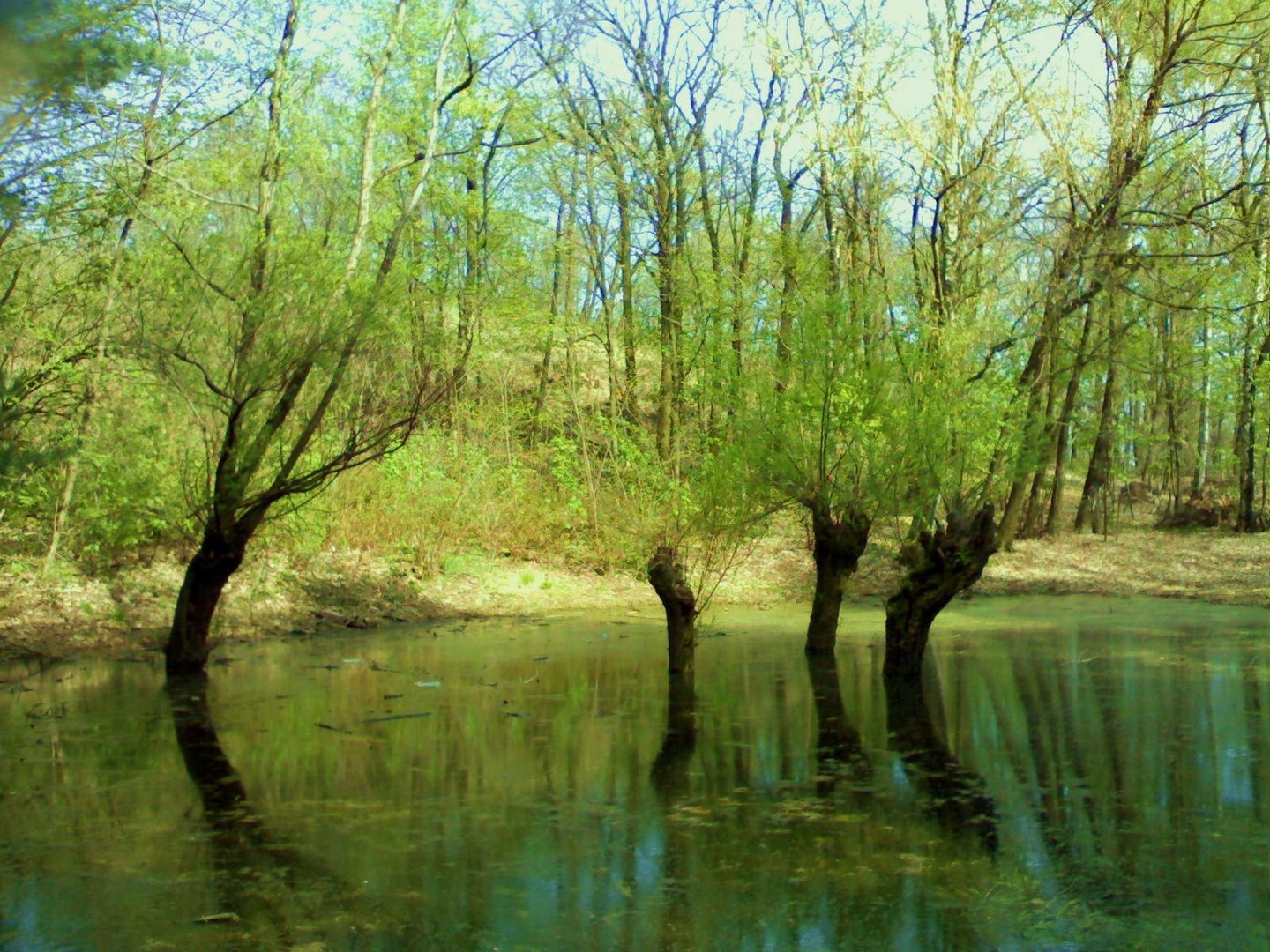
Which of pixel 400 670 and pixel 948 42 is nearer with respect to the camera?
pixel 400 670

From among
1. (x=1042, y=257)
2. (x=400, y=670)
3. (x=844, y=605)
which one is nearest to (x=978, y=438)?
(x=844, y=605)

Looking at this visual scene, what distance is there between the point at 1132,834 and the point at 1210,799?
1040mm

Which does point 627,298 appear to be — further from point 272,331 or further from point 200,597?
point 200,597

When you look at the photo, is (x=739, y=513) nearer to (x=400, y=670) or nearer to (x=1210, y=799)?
(x=400, y=670)

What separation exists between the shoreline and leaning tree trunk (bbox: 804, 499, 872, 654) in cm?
89

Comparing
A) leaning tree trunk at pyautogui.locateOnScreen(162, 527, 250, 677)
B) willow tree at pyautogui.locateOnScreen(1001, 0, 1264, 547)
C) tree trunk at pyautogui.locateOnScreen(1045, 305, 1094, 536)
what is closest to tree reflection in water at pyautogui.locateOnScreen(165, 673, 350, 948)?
leaning tree trunk at pyautogui.locateOnScreen(162, 527, 250, 677)

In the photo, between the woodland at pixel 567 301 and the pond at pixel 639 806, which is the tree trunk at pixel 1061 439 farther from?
the pond at pixel 639 806

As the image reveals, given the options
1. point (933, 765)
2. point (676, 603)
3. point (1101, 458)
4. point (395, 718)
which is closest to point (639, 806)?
point (933, 765)

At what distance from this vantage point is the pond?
5.27m

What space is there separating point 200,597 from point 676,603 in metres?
4.77

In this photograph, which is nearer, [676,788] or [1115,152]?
[676,788]

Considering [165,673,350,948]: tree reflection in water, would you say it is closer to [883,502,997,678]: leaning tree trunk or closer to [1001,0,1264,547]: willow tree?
[883,502,997,678]: leaning tree trunk

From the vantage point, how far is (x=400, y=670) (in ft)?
42.4

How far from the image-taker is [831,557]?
13516mm
